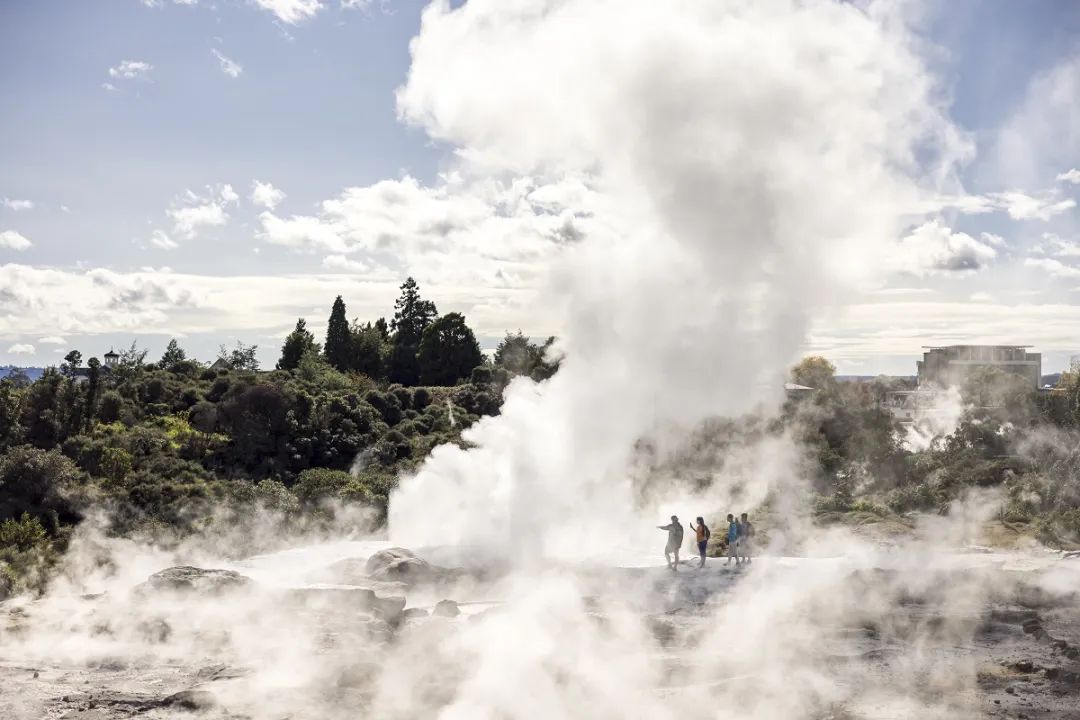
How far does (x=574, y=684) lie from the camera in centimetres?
1234

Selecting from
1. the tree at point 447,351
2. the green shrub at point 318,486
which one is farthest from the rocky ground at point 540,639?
the tree at point 447,351

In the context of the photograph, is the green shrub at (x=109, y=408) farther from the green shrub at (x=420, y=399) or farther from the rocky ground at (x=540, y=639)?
the rocky ground at (x=540, y=639)

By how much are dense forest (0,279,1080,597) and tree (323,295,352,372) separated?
11761mm

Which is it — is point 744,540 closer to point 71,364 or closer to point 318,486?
point 318,486

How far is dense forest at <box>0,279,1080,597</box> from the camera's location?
76.5 ft

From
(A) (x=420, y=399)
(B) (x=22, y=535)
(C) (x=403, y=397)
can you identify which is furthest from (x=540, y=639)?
(A) (x=420, y=399)

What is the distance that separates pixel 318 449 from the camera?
106 feet

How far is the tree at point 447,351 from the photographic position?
2020 inches

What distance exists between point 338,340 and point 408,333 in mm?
4823

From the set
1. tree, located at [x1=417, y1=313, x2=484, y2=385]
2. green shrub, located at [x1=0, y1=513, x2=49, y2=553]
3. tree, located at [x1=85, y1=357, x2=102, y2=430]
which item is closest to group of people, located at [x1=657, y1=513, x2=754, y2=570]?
green shrub, located at [x1=0, y1=513, x2=49, y2=553]

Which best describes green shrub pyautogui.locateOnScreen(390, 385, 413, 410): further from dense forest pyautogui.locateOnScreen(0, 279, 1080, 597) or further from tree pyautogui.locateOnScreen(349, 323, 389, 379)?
tree pyautogui.locateOnScreen(349, 323, 389, 379)

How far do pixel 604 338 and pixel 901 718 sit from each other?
11539 millimetres

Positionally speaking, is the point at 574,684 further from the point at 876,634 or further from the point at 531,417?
the point at 531,417

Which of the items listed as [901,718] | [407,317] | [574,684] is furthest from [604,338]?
[407,317]
